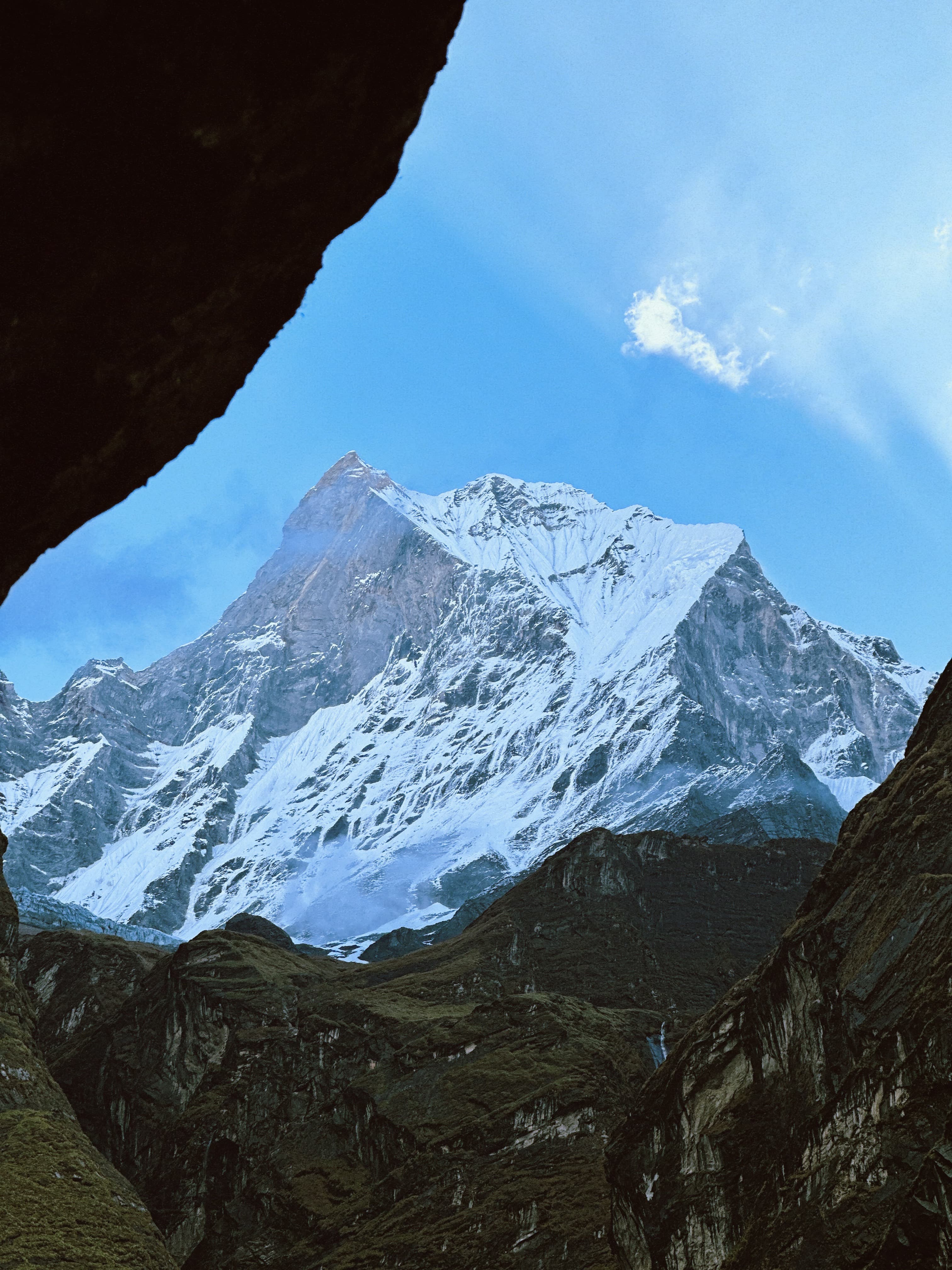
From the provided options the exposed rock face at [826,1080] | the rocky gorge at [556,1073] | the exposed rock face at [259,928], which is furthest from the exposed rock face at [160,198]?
the exposed rock face at [259,928]

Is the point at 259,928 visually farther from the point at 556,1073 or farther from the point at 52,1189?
the point at 52,1189

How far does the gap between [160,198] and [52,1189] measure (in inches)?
2526

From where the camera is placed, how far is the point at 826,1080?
45594mm

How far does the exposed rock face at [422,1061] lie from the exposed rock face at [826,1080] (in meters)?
11.3

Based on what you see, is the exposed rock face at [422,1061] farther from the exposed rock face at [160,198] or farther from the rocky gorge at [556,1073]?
the exposed rock face at [160,198]

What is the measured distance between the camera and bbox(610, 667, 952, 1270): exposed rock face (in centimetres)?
3588

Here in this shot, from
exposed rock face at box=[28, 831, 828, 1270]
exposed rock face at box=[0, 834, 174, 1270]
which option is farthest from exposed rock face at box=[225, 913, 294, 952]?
exposed rock face at box=[0, 834, 174, 1270]

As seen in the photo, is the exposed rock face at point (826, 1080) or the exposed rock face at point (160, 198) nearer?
the exposed rock face at point (160, 198)

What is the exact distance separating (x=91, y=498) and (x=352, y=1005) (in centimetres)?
9107

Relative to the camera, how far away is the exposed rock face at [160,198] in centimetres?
721

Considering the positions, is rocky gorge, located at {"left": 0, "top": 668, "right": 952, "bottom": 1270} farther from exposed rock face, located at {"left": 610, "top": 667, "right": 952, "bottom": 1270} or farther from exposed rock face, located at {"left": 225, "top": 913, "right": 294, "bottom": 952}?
exposed rock face, located at {"left": 225, "top": 913, "right": 294, "bottom": 952}

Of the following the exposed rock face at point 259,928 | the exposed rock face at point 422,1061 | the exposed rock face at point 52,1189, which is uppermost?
the exposed rock face at point 259,928

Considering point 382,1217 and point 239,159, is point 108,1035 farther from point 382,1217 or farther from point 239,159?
point 239,159

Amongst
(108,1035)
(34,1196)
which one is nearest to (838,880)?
(34,1196)
